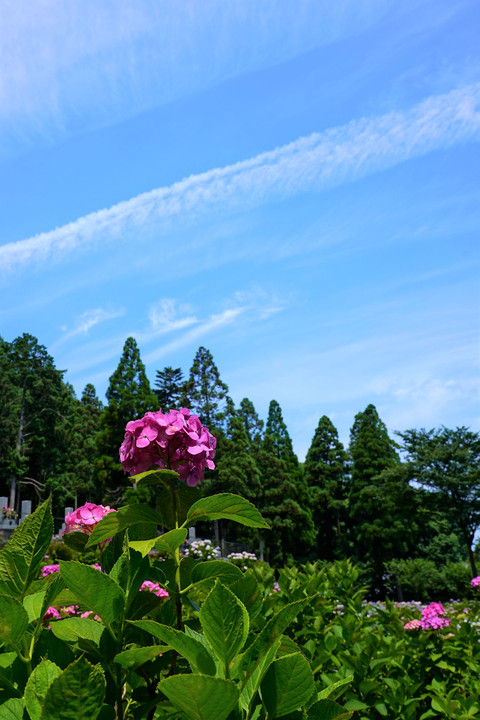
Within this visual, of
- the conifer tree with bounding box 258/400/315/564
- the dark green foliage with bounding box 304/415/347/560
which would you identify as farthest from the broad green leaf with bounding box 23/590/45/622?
the dark green foliage with bounding box 304/415/347/560

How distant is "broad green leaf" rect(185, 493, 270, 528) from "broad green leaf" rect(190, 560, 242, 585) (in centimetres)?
10

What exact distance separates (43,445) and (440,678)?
Result: 36.5 metres

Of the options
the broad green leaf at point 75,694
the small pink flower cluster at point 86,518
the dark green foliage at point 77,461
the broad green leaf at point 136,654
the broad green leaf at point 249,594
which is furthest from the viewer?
the dark green foliage at point 77,461

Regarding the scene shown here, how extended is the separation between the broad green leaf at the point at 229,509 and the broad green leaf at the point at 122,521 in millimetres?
149

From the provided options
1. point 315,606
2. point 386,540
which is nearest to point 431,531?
point 386,540

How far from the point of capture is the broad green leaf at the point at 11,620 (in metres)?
0.85

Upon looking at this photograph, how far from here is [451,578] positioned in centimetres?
2511

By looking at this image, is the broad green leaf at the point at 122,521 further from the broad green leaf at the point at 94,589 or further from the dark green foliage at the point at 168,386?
the dark green foliage at the point at 168,386

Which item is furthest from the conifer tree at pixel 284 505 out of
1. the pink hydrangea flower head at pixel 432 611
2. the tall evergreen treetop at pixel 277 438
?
the pink hydrangea flower head at pixel 432 611

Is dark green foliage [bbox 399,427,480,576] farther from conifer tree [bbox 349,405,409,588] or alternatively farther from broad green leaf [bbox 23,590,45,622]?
broad green leaf [bbox 23,590,45,622]

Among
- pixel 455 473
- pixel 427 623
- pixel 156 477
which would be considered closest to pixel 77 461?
pixel 455 473

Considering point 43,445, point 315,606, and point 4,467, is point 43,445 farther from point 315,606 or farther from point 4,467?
point 315,606

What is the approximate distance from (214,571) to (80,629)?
0.37 metres

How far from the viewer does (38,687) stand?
0.75m
